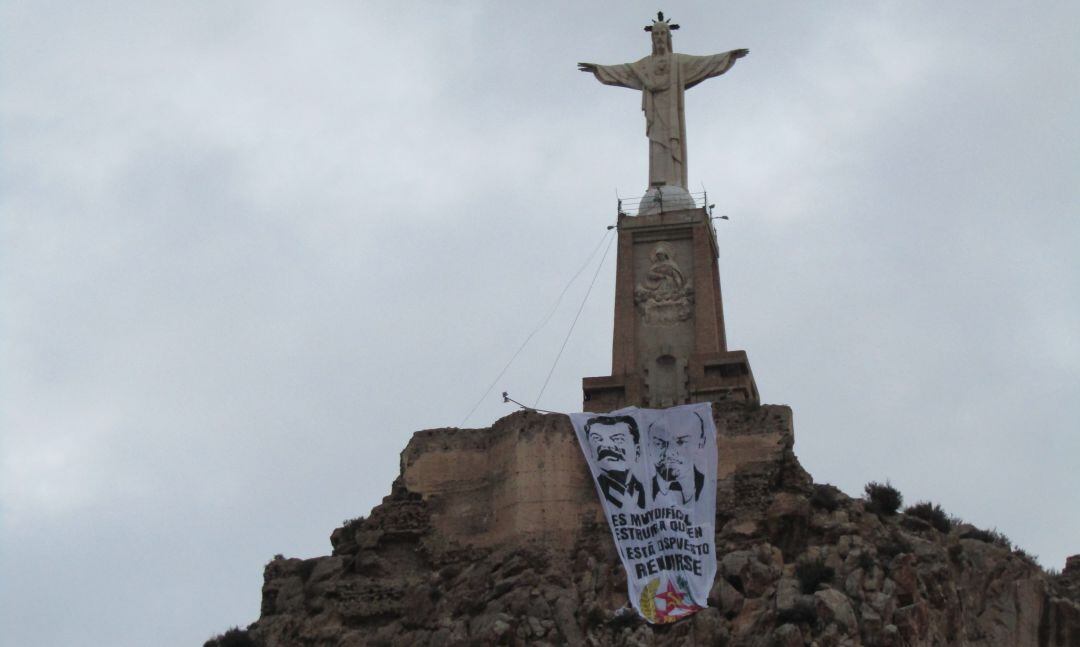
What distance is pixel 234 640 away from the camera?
38375 millimetres

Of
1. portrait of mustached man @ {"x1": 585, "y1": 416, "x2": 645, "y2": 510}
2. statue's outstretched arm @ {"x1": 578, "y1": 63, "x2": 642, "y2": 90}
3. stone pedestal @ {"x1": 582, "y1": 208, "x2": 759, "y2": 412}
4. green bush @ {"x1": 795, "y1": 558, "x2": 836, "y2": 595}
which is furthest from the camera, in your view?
statue's outstretched arm @ {"x1": 578, "y1": 63, "x2": 642, "y2": 90}

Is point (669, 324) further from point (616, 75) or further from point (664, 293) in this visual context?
point (616, 75)

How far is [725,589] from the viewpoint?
117 feet

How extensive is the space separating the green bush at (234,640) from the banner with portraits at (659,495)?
7.22 m

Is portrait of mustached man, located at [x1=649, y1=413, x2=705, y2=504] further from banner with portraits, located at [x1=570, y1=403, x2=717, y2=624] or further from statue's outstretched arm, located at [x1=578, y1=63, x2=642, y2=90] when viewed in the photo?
statue's outstretched arm, located at [x1=578, y1=63, x2=642, y2=90]

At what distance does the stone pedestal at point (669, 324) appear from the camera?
40.2 metres

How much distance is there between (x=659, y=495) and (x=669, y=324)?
535 centimetres

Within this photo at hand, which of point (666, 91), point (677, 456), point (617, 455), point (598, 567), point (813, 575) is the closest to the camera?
point (813, 575)

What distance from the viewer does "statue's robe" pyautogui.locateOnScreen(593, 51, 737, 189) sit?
43.8m

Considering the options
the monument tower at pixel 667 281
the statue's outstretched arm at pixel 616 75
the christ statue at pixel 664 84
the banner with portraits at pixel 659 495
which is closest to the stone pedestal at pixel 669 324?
the monument tower at pixel 667 281

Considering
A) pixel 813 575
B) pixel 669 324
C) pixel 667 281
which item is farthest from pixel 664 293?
pixel 813 575

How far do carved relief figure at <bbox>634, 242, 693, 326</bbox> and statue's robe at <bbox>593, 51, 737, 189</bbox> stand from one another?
2156 mm

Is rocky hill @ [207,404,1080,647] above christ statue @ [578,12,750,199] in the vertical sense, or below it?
below

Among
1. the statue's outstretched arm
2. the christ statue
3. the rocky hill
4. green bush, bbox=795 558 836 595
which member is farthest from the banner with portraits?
the statue's outstretched arm
